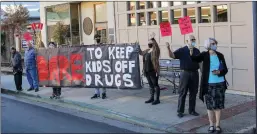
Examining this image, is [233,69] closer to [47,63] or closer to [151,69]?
[151,69]

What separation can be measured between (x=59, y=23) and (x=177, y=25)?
30.4 feet

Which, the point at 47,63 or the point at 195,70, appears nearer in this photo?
the point at 195,70

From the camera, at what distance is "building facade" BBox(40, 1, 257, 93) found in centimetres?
1065

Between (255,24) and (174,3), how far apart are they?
18.8 feet

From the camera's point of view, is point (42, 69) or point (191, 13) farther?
point (42, 69)

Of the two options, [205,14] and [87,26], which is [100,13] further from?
[205,14]

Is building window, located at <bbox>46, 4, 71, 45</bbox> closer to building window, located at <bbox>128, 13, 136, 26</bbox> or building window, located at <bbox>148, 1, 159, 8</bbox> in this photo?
building window, located at <bbox>128, 13, 136, 26</bbox>

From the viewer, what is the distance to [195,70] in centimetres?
891

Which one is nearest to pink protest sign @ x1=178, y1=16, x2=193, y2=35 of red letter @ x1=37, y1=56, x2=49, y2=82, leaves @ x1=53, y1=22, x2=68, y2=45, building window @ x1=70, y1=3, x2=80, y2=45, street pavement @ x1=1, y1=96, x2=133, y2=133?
street pavement @ x1=1, y1=96, x2=133, y2=133

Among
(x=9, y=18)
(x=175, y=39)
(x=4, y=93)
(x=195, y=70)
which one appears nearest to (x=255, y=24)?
(x=195, y=70)

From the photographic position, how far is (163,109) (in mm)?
9805

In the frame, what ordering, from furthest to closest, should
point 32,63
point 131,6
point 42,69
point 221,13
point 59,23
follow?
point 59,23
point 131,6
point 32,63
point 42,69
point 221,13

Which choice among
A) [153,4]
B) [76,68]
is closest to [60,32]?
[153,4]

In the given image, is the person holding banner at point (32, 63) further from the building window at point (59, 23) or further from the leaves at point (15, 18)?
the leaves at point (15, 18)
